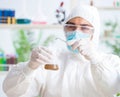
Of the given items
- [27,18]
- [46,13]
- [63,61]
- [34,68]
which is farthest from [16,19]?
[34,68]

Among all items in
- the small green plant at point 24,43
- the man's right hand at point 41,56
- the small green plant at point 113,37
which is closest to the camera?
the man's right hand at point 41,56

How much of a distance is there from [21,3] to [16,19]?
0.17 m

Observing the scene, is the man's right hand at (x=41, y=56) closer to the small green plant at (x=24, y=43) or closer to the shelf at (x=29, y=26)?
the shelf at (x=29, y=26)

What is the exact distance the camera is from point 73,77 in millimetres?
1355

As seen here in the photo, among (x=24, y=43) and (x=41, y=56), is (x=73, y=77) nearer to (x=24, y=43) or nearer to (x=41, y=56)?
(x=41, y=56)

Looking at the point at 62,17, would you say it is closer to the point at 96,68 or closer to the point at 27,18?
the point at 27,18

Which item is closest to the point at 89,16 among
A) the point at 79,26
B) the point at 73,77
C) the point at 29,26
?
the point at 79,26

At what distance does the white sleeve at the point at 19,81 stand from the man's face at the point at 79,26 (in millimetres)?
265

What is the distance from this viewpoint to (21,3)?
255 centimetres

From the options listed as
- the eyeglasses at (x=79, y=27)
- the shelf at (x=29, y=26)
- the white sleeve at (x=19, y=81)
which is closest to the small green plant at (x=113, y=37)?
the shelf at (x=29, y=26)

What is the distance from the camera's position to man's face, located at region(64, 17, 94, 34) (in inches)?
51.8

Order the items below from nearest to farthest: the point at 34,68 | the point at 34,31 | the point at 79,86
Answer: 1. the point at 34,68
2. the point at 79,86
3. the point at 34,31

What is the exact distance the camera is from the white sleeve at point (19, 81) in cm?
123

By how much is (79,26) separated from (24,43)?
53.7 inches
